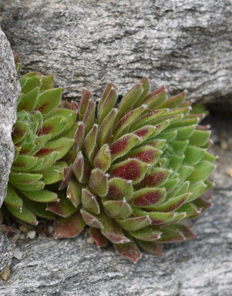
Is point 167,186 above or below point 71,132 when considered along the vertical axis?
below

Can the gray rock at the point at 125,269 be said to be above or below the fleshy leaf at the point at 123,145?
below

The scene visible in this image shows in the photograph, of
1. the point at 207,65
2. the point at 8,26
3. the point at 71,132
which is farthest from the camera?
the point at 207,65

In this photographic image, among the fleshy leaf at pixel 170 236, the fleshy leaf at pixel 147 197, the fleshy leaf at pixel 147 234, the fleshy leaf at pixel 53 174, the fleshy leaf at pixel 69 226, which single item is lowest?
the fleshy leaf at pixel 170 236

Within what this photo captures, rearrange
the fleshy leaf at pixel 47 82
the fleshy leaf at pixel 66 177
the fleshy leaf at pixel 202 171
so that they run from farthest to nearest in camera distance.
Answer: the fleshy leaf at pixel 202 171
the fleshy leaf at pixel 47 82
the fleshy leaf at pixel 66 177

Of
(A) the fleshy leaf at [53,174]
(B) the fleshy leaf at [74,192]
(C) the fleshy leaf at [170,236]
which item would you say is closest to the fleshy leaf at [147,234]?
(C) the fleshy leaf at [170,236]

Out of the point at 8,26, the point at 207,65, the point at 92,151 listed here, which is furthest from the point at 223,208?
the point at 8,26

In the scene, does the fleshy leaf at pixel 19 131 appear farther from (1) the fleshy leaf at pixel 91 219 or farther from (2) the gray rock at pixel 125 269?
(2) the gray rock at pixel 125 269

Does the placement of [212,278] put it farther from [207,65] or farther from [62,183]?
[207,65]
